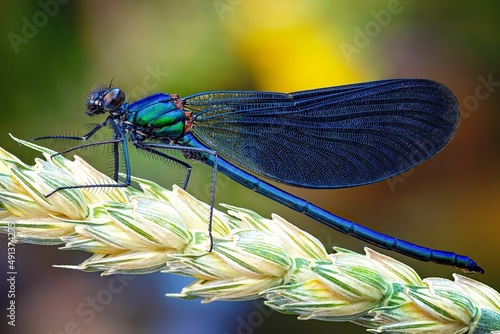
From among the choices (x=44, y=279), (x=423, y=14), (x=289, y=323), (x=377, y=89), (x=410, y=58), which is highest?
(x=423, y=14)

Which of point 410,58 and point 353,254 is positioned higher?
point 410,58

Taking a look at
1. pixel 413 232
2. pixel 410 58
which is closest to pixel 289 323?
pixel 413 232

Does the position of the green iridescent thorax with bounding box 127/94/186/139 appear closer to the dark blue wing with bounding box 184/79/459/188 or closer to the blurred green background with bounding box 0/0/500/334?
the dark blue wing with bounding box 184/79/459/188

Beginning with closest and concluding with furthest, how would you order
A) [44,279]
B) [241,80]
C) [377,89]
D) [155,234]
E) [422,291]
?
[422,291] < [155,234] < [377,89] < [44,279] < [241,80]

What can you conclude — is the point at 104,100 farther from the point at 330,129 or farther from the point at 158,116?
the point at 330,129

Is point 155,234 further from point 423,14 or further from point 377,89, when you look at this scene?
point 423,14

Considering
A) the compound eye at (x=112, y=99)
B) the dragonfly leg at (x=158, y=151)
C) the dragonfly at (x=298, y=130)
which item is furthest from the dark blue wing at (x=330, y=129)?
the compound eye at (x=112, y=99)

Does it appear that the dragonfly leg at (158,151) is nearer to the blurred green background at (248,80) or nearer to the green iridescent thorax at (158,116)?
the green iridescent thorax at (158,116)

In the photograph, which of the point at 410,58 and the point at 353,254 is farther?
the point at 410,58

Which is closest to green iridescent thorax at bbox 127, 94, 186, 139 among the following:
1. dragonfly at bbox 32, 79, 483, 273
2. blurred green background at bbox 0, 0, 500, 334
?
dragonfly at bbox 32, 79, 483, 273
